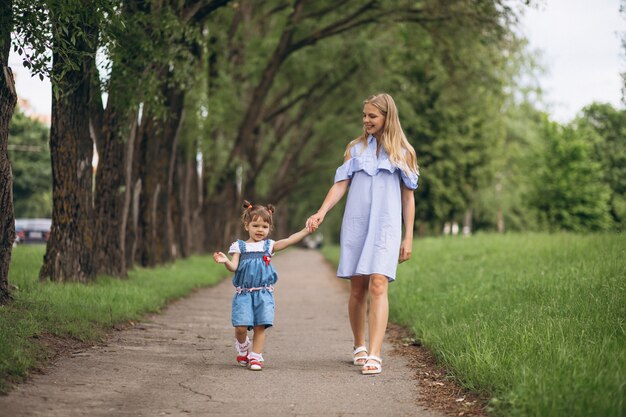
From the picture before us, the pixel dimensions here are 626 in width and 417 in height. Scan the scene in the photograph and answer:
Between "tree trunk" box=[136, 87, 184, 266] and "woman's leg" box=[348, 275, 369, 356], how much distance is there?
32.3 feet

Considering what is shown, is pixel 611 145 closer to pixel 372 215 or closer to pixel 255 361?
pixel 372 215

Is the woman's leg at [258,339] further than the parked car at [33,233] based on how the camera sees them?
No

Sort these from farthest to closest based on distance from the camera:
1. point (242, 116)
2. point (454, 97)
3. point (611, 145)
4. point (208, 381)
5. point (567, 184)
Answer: point (611, 145)
point (567, 184)
point (242, 116)
point (454, 97)
point (208, 381)

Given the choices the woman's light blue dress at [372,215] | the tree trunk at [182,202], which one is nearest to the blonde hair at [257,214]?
the woman's light blue dress at [372,215]

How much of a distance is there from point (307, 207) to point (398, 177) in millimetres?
57617

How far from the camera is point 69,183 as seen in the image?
11.9 m

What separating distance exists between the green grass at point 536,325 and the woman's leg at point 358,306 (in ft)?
2.32

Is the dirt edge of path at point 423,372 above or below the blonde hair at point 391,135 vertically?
below

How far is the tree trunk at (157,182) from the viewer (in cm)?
1705

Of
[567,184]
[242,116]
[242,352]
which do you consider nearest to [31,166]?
[242,116]

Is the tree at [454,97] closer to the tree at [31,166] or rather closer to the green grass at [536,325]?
the green grass at [536,325]

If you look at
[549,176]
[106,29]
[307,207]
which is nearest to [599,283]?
[106,29]

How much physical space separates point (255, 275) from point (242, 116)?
2169cm

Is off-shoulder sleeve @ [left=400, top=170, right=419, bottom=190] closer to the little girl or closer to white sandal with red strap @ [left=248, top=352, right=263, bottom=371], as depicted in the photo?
the little girl
